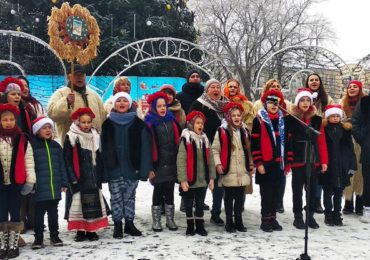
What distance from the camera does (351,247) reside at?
174 inches

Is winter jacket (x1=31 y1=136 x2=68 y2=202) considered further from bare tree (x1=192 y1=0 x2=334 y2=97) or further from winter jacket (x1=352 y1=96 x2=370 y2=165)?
bare tree (x1=192 y1=0 x2=334 y2=97)

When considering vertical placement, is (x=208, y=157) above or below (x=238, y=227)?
above

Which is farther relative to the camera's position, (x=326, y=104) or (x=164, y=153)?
(x=326, y=104)

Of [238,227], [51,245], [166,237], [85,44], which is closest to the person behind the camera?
[51,245]

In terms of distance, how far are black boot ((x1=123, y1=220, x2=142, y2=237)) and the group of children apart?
0.01 metres

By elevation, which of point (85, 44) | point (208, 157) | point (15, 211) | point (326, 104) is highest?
point (85, 44)

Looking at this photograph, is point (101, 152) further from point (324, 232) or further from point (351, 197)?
point (351, 197)

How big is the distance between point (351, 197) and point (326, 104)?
145 centimetres

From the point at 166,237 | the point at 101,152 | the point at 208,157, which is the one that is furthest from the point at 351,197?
the point at 101,152

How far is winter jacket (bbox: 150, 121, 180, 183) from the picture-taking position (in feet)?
15.7

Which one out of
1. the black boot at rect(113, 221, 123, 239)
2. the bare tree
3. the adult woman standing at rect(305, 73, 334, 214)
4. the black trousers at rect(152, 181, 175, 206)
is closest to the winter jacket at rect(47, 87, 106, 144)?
the black trousers at rect(152, 181, 175, 206)

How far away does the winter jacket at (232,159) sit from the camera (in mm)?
4828

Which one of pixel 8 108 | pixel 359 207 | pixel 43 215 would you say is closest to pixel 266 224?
pixel 359 207

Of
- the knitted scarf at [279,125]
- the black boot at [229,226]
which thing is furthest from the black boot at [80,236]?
the knitted scarf at [279,125]
